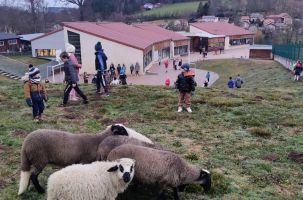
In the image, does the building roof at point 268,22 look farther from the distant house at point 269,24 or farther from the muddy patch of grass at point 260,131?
the muddy patch of grass at point 260,131

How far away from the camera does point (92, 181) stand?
6.40m

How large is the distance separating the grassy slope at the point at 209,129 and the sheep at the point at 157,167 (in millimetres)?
432

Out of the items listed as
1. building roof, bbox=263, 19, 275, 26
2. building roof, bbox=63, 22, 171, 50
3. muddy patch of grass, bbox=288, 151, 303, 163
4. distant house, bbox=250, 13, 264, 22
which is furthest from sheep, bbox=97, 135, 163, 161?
distant house, bbox=250, 13, 264, 22

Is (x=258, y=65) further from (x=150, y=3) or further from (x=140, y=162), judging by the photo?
(x=150, y=3)

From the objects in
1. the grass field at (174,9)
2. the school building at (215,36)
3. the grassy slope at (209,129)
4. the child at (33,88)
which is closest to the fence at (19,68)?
the grassy slope at (209,129)

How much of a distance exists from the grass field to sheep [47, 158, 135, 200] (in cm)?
12607

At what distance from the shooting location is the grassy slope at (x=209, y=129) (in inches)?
321

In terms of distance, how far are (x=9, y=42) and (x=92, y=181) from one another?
79016 mm

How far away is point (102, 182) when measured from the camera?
6.52m

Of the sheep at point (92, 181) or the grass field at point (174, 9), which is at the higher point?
the grass field at point (174, 9)

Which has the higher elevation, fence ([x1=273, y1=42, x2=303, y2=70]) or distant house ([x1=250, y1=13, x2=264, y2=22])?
distant house ([x1=250, y1=13, x2=264, y2=22])

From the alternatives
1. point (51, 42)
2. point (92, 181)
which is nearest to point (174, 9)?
point (51, 42)

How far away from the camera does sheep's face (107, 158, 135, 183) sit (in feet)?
21.3

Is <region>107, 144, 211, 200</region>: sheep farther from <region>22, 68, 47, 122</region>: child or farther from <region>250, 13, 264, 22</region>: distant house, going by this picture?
<region>250, 13, 264, 22</region>: distant house
